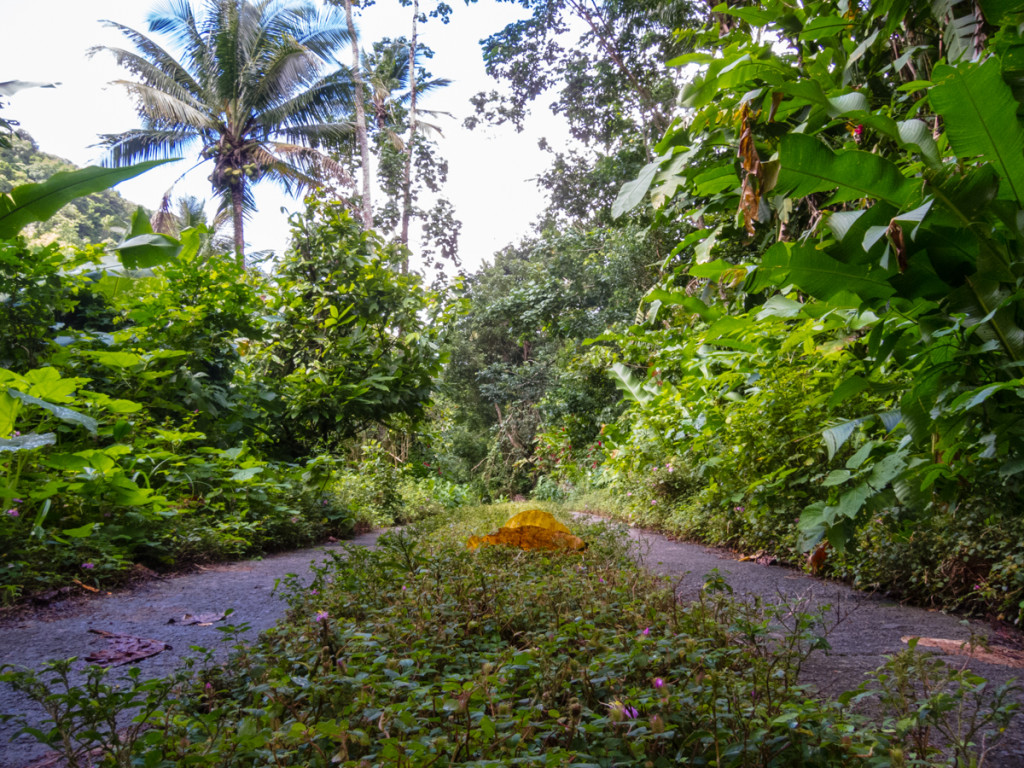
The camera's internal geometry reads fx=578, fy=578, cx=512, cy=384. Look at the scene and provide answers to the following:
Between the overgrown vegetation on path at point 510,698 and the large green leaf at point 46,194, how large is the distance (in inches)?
78.2

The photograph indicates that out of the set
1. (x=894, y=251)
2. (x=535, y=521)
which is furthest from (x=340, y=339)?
(x=894, y=251)

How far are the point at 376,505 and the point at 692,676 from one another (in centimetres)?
672

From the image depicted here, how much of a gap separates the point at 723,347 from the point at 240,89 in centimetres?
1537

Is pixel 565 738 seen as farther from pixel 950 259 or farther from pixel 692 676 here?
pixel 950 259

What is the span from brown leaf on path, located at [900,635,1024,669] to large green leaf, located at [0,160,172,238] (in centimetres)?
370

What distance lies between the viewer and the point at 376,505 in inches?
309

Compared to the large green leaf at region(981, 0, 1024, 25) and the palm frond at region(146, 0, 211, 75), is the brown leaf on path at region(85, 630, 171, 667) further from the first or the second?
the palm frond at region(146, 0, 211, 75)

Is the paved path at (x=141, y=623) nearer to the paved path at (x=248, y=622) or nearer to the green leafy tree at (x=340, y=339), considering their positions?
the paved path at (x=248, y=622)

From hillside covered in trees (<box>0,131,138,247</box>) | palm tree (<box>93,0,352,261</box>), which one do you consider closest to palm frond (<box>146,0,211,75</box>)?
palm tree (<box>93,0,352,261</box>)

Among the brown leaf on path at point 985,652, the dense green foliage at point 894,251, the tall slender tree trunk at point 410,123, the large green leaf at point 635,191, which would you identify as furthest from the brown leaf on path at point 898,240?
the tall slender tree trunk at point 410,123

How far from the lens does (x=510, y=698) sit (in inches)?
59.4

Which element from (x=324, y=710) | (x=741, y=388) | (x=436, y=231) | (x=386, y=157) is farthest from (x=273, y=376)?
(x=436, y=231)

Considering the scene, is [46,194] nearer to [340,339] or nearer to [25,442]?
[25,442]

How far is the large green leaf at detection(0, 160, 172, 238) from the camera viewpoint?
247 centimetres
